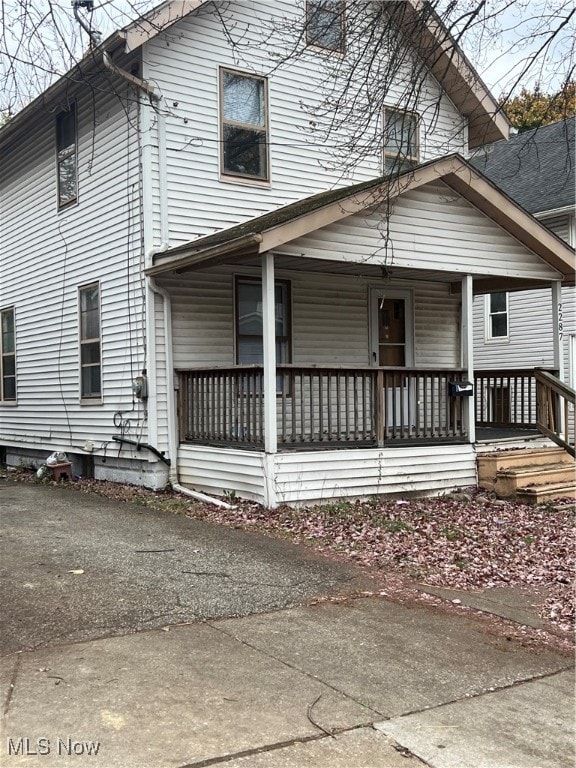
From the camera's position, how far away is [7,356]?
15.7 meters

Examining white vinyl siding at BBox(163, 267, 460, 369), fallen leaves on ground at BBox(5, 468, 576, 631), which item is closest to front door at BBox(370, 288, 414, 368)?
white vinyl siding at BBox(163, 267, 460, 369)

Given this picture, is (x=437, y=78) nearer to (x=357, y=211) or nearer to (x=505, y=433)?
(x=357, y=211)

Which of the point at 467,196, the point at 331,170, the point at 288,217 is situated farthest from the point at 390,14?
the point at 331,170

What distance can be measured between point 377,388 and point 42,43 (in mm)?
6191

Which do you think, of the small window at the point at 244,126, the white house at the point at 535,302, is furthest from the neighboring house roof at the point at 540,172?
the small window at the point at 244,126

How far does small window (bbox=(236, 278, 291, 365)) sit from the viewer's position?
11688 mm

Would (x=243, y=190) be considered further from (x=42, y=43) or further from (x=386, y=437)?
(x=42, y=43)

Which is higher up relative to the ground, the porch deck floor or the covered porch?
the covered porch

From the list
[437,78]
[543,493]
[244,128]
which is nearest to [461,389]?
[543,493]

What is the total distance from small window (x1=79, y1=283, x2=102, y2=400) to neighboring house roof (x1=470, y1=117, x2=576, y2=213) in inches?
368

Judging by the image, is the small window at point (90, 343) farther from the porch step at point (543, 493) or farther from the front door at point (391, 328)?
the porch step at point (543, 493)

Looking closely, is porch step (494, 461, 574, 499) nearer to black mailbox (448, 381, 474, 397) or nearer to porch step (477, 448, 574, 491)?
porch step (477, 448, 574, 491)

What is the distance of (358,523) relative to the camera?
875cm

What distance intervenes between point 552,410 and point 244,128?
652cm
